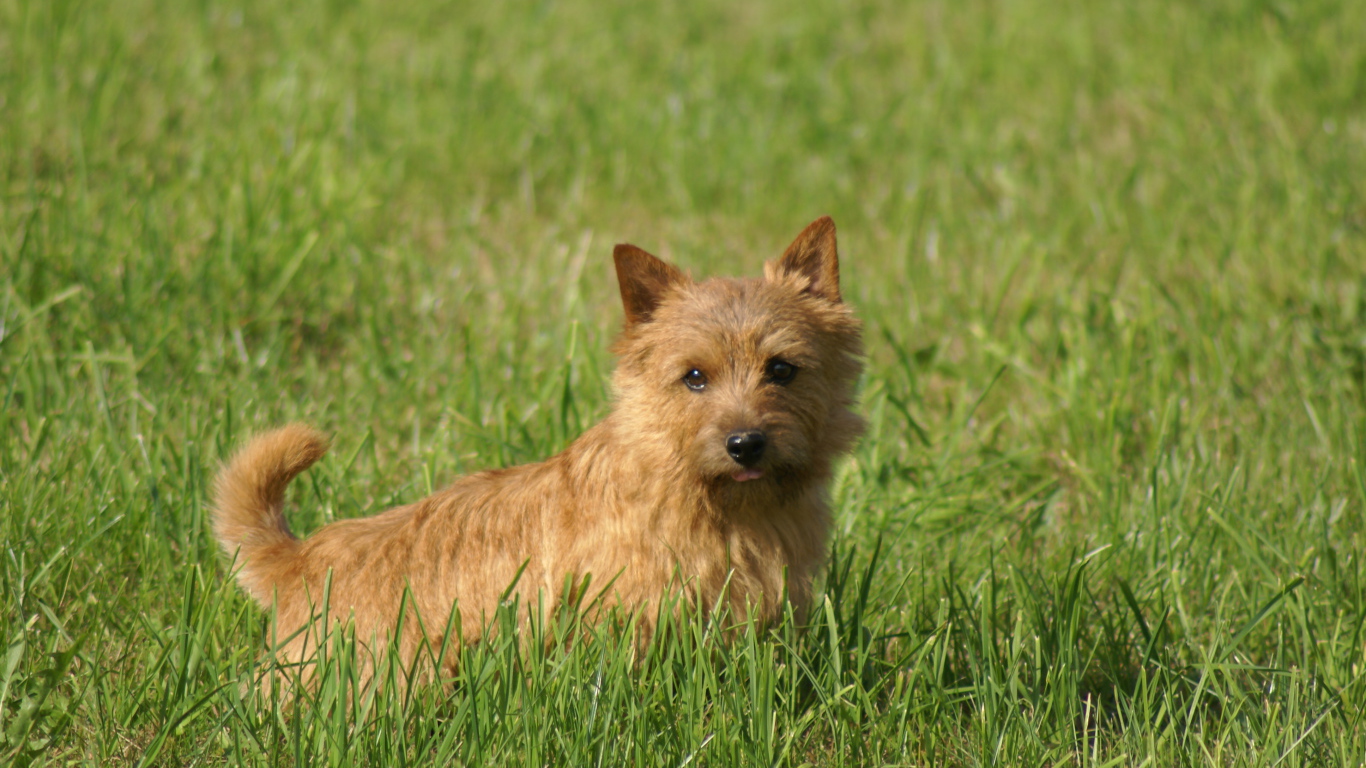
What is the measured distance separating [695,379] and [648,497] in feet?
1.18

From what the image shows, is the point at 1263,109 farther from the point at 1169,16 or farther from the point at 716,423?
the point at 716,423

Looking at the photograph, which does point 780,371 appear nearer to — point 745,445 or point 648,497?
point 745,445

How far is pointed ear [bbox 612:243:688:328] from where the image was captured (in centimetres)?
354

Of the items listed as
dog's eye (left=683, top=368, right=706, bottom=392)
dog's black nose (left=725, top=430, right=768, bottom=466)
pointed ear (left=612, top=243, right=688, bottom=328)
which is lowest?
dog's black nose (left=725, top=430, right=768, bottom=466)

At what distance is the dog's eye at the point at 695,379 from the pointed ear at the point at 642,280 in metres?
0.27

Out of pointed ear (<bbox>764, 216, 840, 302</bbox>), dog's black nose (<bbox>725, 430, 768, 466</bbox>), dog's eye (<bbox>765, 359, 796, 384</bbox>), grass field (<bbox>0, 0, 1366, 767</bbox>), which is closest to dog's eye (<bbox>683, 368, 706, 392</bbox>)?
dog's eye (<bbox>765, 359, 796, 384</bbox>)

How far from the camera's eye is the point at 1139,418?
5176mm

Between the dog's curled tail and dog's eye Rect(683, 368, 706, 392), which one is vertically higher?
dog's eye Rect(683, 368, 706, 392)

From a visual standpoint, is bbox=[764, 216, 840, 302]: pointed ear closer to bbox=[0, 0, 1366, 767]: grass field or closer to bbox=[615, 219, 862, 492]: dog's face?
bbox=[615, 219, 862, 492]: dog's face

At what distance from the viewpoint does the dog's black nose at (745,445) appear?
3.20 m

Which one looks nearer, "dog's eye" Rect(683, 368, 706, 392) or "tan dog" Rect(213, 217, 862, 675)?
"tan dog" Rect(213, 217, 862, 675)

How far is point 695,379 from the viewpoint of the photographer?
11.4 feet

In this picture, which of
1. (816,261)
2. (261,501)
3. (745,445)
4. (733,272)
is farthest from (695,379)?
(733,272)

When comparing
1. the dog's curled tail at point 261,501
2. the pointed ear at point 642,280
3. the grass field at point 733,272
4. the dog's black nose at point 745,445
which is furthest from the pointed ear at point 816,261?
the dog's curled tail at point 261,501
